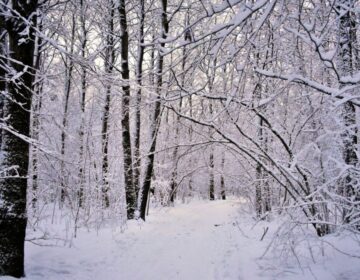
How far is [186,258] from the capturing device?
635cm

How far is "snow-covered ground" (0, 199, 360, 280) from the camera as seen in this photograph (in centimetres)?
483

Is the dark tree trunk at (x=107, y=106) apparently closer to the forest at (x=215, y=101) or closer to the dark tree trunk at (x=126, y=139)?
the forest at (x=215, y=101)

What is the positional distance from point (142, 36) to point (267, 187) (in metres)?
6.80

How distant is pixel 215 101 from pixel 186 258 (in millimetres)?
3267

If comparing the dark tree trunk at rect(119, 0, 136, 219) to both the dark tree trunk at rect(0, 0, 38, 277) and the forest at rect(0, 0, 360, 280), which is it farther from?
the dark tree trunk at rect(0, 0, 38, 277)

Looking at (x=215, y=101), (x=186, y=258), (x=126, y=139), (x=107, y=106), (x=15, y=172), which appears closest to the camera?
(x=15, y=172)

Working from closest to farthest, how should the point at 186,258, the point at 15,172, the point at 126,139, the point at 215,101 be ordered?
1. the point at 15,172
2. the point at 186,258
3. the point at 215,101
4. the point at 126,139

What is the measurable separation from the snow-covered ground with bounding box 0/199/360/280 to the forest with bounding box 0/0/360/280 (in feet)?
1.11

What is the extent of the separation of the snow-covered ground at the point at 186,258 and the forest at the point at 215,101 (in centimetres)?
34

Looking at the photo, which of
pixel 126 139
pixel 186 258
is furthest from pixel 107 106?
pixel 186 258

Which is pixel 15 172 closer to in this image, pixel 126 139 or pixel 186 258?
pixel 186 258

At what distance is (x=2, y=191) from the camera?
453 centimetres

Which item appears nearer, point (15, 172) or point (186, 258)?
point (15, 172)

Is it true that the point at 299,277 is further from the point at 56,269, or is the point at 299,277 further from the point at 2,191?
the point at 2,191
